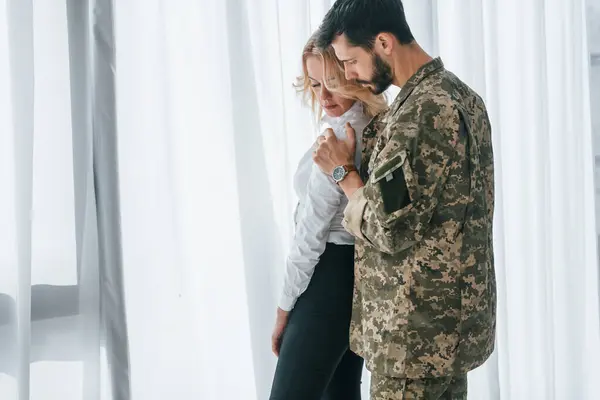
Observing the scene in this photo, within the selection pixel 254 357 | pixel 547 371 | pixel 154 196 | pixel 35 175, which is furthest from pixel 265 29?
pixel 547 371

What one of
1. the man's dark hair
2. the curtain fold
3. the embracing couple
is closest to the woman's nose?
the embracing couple

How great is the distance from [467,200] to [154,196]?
98 centimetres

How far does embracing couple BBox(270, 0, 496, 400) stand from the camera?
1.14 m

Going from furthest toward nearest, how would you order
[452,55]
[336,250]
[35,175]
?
[452,55]
[35,175]
[336,250]

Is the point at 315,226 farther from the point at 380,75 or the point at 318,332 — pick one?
the point at 380,75

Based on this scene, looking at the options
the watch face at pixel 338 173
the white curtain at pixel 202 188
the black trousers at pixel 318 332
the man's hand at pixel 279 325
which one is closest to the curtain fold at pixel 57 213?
the white curtain at pixel 202 188

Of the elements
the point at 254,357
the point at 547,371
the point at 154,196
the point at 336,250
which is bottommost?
the point at 547,371

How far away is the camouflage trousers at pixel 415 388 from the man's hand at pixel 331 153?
1.35ft

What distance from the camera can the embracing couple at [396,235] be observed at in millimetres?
1137

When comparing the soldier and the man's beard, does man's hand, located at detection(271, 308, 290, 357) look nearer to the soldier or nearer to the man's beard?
the soldier

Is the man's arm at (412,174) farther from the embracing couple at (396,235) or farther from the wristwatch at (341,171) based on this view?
the wristwatch at (341,171)

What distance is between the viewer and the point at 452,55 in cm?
223

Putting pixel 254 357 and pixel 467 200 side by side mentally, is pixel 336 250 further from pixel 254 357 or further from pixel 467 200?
pixel 254 357

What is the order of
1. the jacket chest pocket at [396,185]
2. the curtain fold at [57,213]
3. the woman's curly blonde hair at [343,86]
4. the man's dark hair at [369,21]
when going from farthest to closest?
the curtain fold at [57,213] < the woman's curly blonde hair at [343,86] < the man's dark hair at [369,21] < the jacket chest pocket at [396,185]
